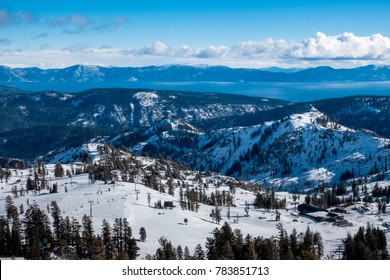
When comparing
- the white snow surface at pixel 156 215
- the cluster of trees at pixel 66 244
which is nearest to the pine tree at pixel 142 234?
the white snow surface at pixel 156 215

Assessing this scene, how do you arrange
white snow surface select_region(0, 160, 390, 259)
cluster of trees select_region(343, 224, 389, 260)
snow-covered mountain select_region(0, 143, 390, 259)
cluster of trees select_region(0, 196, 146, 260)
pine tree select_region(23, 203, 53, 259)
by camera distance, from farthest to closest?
snow-covered mountain select_region(0, 143, 390, 259) → white snow surface select_region(0, 160, 390, 259) → cluster of trees select_region(343, 224, 389, 260) → cluster of trees select_region(0, 196, 146, 260) → pine tree select_region(23, 203, 53, 259)

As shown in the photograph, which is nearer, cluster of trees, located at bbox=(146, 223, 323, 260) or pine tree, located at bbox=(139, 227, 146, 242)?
cluster of trees, located at bbox=(146, 223, 323, 260)

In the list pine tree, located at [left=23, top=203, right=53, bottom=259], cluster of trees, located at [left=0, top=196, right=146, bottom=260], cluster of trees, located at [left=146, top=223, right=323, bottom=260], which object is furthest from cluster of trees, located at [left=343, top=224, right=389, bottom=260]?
pine tree, located at [left=23, top=203, right=53, bottom=259]

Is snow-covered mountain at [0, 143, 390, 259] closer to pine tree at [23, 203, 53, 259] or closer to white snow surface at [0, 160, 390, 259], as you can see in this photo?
white snow surface at [0, 160, 390, 259]

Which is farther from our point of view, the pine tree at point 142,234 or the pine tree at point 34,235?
the pine tree at point 142,234

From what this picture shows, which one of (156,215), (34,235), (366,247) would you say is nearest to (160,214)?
(156,215)

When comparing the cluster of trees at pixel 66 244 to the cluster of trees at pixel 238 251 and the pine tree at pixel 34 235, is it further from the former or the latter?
the cluster of trees at pixel 238 251

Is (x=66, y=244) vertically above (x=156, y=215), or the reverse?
(x=66, y=244)

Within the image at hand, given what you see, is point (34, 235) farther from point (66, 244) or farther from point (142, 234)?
point (142, 234)

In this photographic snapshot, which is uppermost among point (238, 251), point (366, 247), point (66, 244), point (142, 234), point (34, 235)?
point (34, 235)

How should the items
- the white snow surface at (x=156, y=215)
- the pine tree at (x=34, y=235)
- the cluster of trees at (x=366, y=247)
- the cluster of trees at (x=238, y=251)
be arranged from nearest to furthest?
1. the cluster of trees at (x=238, y=251)
2. the pine tree at (x=34, y=235)
3. the cluster of trees at (x=366, y=247)
4. the white snow surface at (x=156, y=215)
